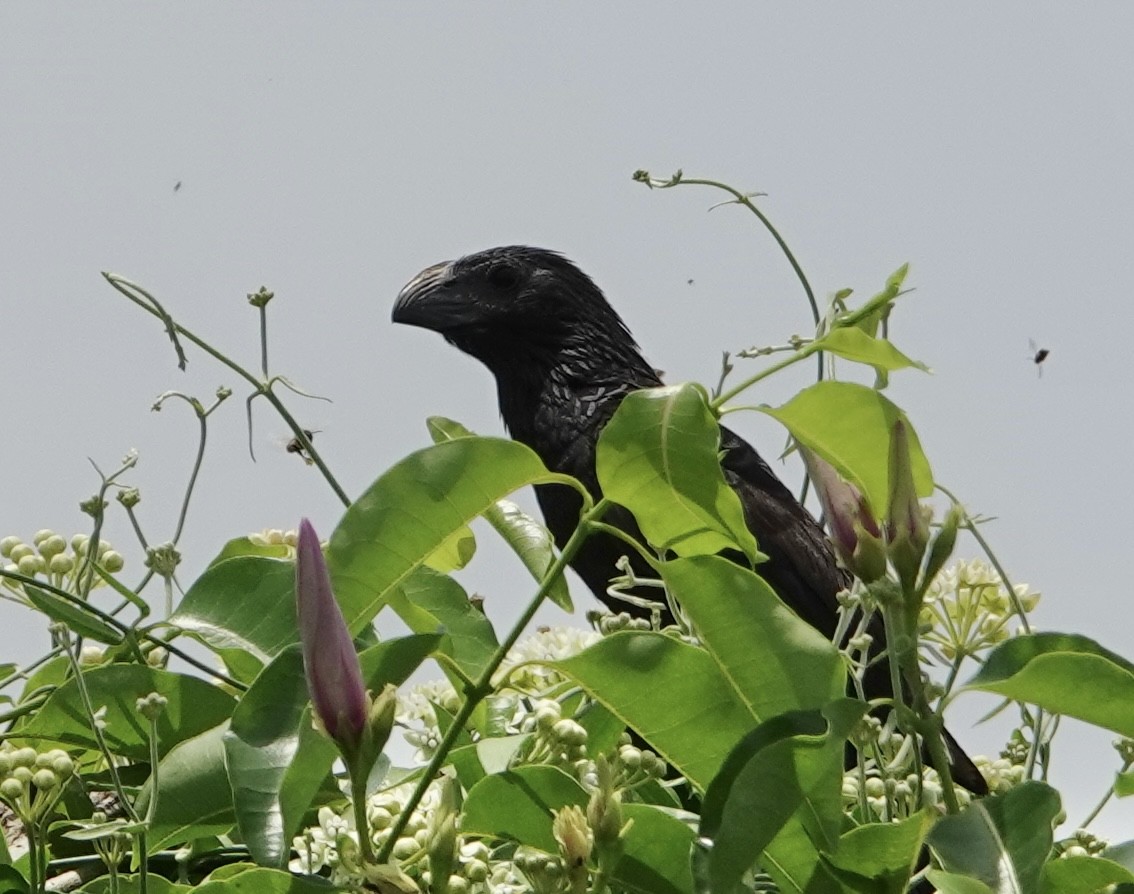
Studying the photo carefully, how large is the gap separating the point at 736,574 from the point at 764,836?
0.20 metres

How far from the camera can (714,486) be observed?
1186mm

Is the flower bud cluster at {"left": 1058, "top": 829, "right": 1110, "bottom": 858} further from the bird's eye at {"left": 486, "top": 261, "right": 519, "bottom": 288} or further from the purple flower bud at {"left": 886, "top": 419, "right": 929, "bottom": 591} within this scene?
the bird's eye at {"left": 486, "top": 261, "right": 519, "bottom": 288}

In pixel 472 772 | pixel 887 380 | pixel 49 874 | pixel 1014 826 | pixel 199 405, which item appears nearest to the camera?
pixel 1014 826

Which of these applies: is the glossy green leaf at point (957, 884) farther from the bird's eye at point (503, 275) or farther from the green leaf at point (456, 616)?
the bird's eye at point (503, 275)

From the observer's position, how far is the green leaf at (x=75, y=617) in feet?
4.70

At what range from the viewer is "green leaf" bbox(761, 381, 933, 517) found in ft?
3.77

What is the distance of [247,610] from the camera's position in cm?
138

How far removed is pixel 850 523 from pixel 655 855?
0.29m

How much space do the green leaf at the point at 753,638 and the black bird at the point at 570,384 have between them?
2.22 meters

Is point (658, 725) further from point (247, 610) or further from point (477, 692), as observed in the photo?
point (247, 610)

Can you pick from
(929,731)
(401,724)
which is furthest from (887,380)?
(401,724)

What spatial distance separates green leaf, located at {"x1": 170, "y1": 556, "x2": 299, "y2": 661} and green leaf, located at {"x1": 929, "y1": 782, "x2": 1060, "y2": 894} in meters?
0.58

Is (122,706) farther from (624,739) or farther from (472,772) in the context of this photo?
(624,739)

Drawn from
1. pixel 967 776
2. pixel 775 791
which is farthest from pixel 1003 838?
pixel 967 776
